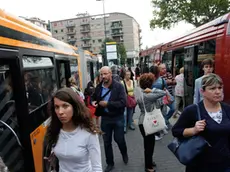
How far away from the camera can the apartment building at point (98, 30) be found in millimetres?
89787

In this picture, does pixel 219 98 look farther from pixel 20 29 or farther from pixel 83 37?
pixel 83 37

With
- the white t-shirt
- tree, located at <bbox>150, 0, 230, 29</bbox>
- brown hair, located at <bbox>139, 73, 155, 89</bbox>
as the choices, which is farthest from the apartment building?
the white t-shirt

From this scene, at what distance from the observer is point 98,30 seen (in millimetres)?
92188

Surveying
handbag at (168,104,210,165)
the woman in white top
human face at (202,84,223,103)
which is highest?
human face at (202,84,223,103)

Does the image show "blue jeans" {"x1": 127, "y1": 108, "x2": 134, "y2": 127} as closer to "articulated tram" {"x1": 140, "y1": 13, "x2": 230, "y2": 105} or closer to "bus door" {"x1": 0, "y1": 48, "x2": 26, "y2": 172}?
"articulated tram" {"x1": 140, "y1": 13, "x2": 230, "y2": 105}

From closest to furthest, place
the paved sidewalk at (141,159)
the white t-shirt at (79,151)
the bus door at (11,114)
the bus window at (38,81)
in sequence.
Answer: the white t-shirt at (79,151)
the bus door at (11,114)
the bus window at (38,81)
the paved sidewalk at (141,159)

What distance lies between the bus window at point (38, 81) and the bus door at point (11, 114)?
0.97 feet

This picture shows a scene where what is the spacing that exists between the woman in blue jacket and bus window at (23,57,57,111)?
2210mm

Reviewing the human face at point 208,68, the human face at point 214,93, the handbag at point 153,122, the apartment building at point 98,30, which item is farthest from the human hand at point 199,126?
the apartment building at point 98,30

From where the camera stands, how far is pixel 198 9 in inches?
894

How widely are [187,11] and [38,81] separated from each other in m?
22.9

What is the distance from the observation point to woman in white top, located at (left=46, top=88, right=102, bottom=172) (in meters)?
1.97

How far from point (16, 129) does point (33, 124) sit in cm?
28

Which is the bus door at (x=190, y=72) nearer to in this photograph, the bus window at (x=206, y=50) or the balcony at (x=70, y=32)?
the bus window at (x=206, y=50)
